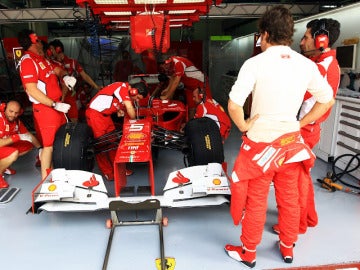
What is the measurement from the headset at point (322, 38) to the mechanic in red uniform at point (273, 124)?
0.47 m

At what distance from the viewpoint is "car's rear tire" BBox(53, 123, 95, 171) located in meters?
3.07

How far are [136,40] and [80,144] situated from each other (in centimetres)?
119

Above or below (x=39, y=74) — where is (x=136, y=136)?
below

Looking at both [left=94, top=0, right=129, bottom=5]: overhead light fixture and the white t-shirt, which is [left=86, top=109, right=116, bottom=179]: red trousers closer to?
[left=94, top=0, right=129, bottom=5]: overhead light fixture

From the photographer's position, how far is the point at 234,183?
6.95ft

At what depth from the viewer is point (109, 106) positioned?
11.4ft

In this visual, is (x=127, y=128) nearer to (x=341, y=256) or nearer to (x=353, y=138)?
(x=341, y=256)

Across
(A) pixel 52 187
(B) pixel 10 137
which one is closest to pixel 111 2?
(A) pixel 52 187

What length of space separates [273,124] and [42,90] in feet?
7.99

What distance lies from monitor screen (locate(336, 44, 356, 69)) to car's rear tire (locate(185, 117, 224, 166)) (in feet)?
10.1

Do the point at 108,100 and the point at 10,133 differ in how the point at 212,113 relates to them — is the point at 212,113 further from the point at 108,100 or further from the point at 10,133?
the point at 10,133

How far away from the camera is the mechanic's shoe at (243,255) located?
2232mm

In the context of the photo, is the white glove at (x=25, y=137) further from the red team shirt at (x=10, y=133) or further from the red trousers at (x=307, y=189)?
the red trousers at (x=307, y=189)

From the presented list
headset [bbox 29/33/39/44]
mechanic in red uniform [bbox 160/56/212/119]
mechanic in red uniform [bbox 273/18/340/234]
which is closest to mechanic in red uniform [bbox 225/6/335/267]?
mechanic in red uniform [bbox 273/18/340/234]
